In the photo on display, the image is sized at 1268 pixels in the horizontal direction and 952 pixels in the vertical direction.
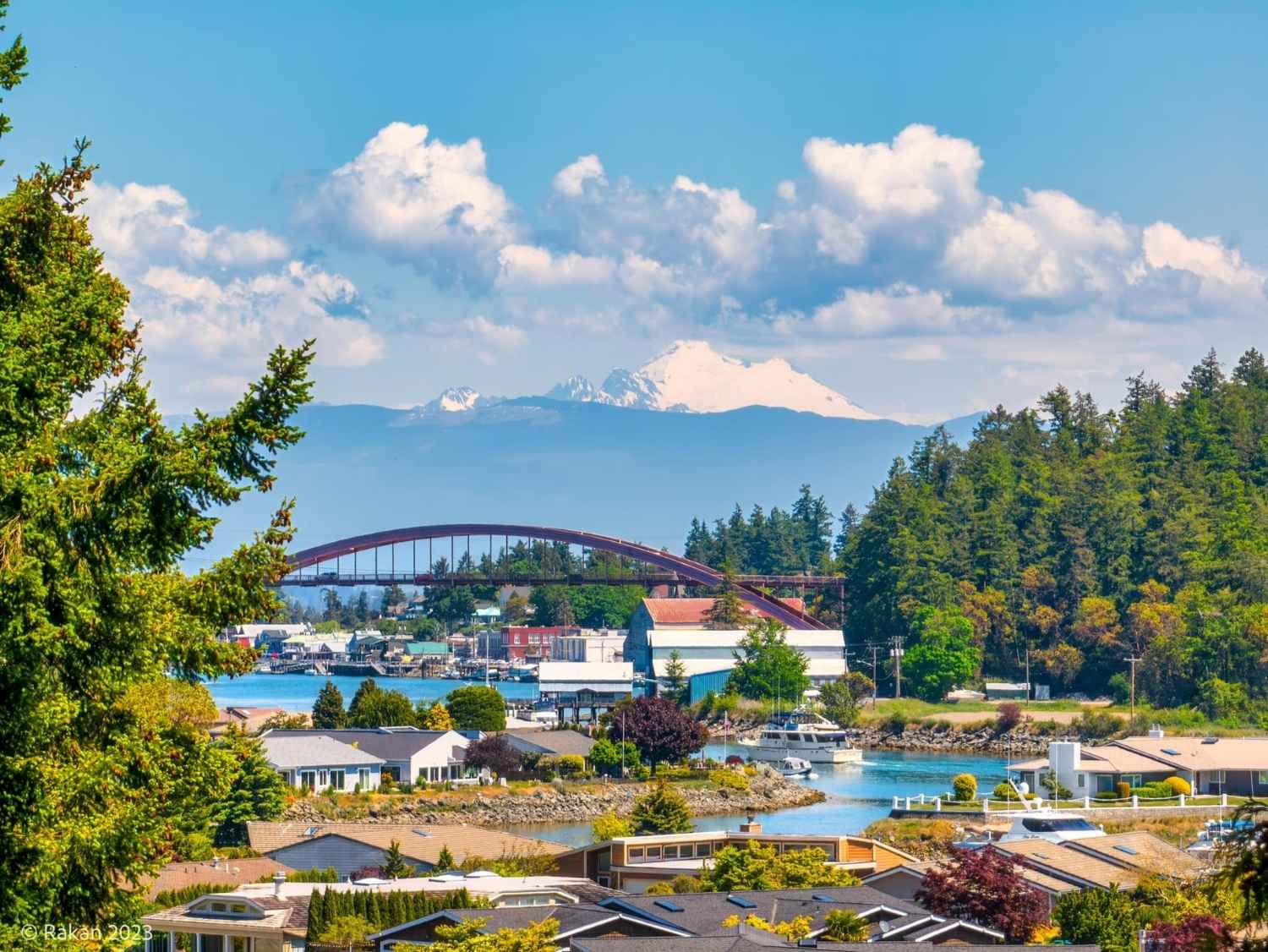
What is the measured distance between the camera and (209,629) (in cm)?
895

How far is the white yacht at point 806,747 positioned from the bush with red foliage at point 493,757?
15952mm

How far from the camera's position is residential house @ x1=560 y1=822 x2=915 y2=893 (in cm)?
3034

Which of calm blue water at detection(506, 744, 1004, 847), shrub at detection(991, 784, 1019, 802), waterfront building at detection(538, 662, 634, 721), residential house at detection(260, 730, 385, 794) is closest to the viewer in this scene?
calm blue water at detection(506, 744, 1004, 847)

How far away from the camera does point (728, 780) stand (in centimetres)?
5850

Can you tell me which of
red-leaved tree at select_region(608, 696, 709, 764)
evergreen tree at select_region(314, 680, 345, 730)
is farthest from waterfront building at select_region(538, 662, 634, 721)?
red-leaved tree at select_region(608, 696, 709, 764)

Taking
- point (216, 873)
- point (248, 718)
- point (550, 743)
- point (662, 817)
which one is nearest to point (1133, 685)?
point (550, 743)

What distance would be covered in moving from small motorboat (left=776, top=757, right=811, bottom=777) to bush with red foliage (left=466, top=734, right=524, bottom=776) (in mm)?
12279

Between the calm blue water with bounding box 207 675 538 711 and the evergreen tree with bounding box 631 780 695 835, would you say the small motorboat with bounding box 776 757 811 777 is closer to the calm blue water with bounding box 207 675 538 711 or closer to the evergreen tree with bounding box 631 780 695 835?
the evergreen tree with bounding box 631 780 695 835

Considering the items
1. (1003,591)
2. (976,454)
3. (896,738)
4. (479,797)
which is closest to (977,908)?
(479,797)

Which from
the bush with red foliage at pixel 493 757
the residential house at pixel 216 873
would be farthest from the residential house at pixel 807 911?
the bush with red foliage at pixel 493 757

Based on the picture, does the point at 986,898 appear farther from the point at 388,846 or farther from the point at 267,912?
the point at 388,846

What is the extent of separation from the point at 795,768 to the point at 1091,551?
36543mm

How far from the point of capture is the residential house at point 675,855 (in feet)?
99.6

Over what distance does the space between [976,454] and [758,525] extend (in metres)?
30.7
